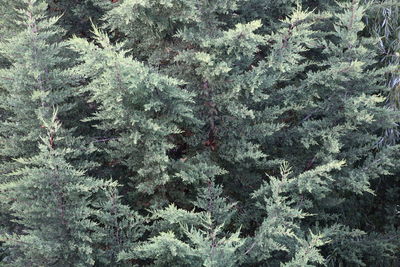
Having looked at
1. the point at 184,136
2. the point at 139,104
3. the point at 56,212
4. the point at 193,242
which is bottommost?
the point at 193,242

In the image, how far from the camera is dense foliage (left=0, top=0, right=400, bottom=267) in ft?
9.05

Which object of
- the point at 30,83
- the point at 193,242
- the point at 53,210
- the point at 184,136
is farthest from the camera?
the point at 184,136

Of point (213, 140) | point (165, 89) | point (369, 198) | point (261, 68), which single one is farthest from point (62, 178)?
point (369, 198)

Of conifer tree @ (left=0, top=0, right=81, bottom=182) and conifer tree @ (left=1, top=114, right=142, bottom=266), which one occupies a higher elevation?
conifer tree @ (left=0, top=0, right=81, bottom=182)

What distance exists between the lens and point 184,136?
3621 mm

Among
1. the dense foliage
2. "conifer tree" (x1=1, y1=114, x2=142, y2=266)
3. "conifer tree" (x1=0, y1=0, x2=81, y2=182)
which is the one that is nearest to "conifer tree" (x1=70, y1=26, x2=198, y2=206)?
the dense foliage

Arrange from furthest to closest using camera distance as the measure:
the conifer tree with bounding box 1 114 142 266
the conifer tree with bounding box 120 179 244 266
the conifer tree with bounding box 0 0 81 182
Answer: the conifer tree with bounding box 0 0 81 182
the conifer tree with bounding box 1 114 142 266
the conifer tree with bounding box 120 179 244 266

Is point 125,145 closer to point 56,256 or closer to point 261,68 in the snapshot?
point 56,256

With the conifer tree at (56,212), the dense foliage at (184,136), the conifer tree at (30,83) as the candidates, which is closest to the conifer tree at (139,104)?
the dense foliage at (184,136)

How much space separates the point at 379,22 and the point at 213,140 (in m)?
2.33

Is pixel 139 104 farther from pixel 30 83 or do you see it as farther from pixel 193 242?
pixel 193 242

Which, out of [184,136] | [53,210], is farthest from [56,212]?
[184,136]

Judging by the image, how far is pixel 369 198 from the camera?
4.70 metres

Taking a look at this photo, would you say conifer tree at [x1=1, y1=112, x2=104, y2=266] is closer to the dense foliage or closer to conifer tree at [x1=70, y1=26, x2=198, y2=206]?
the dense foliage
